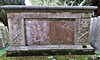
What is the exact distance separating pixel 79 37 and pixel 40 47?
1373 mm

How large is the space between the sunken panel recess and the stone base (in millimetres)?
151

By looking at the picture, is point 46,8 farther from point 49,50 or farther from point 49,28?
point 49,50

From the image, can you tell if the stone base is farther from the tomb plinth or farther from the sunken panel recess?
the sunken panel recess

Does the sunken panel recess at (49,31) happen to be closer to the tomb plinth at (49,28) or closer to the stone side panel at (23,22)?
the tomb plinth at (49,28)

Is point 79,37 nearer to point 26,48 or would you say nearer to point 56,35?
point 56,35

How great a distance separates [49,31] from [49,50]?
0.64 metres

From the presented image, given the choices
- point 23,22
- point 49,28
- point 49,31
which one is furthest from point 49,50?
point 23,22

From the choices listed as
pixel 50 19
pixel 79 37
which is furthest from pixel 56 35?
pixel 79 37

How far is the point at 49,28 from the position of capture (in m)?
2.22

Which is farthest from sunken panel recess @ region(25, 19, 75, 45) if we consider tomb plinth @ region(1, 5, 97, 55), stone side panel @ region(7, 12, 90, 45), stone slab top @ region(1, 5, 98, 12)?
stone slab top @ region(1, 5, 98, 12)

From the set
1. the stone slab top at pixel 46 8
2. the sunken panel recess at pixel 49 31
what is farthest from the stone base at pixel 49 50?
the stone slab top at pixel 46 8

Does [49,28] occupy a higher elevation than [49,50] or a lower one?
higher

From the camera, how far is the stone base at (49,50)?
85.4 inches

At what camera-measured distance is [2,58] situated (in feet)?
6.77
